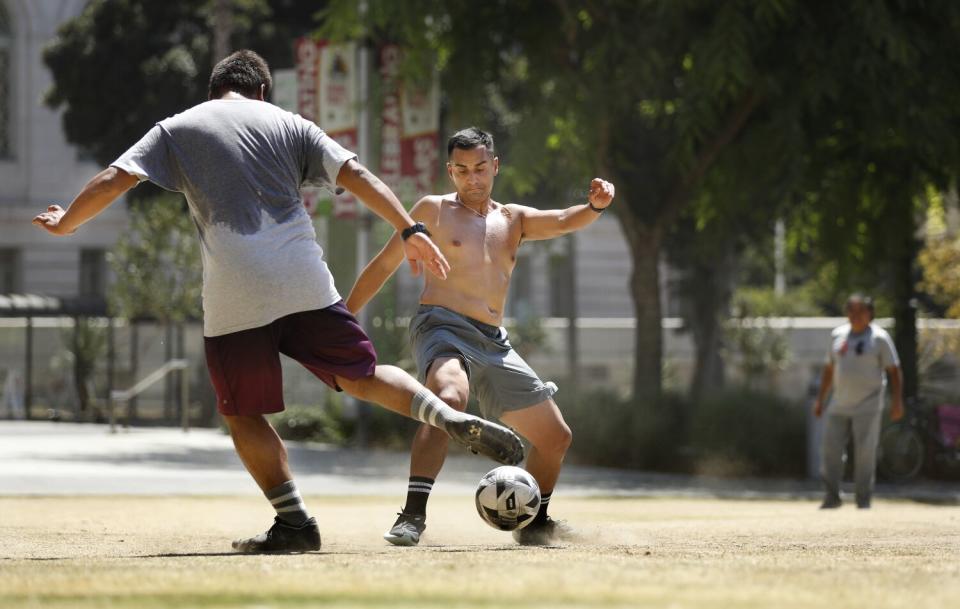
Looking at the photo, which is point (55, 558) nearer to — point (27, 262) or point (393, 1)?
point (393, 1)

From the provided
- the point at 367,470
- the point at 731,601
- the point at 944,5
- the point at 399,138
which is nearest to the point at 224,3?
the point at 399,138

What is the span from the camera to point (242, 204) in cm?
700

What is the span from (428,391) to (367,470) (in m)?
11.2

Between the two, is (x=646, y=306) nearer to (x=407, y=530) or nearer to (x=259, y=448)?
(x=407, y=530)

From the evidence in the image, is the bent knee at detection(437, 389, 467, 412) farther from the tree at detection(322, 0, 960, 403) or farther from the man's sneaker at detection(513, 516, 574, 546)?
the tree at detection(322, 0, 960, 403)

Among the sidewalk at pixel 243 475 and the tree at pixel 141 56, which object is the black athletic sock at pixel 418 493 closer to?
the sidewalk at pixel 243 475

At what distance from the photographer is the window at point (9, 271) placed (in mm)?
49938

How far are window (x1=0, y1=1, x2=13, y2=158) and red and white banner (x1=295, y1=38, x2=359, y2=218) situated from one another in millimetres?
31499

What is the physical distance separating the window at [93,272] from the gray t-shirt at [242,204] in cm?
4446

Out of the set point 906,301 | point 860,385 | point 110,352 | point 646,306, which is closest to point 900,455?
point 906,301

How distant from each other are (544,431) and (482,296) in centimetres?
68

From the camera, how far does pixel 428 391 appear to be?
7148mm

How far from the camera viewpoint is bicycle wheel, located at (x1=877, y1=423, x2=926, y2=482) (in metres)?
18.5

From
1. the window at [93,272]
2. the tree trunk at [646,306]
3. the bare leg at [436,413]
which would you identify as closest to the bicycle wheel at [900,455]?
the tree trunk at [646,306]
